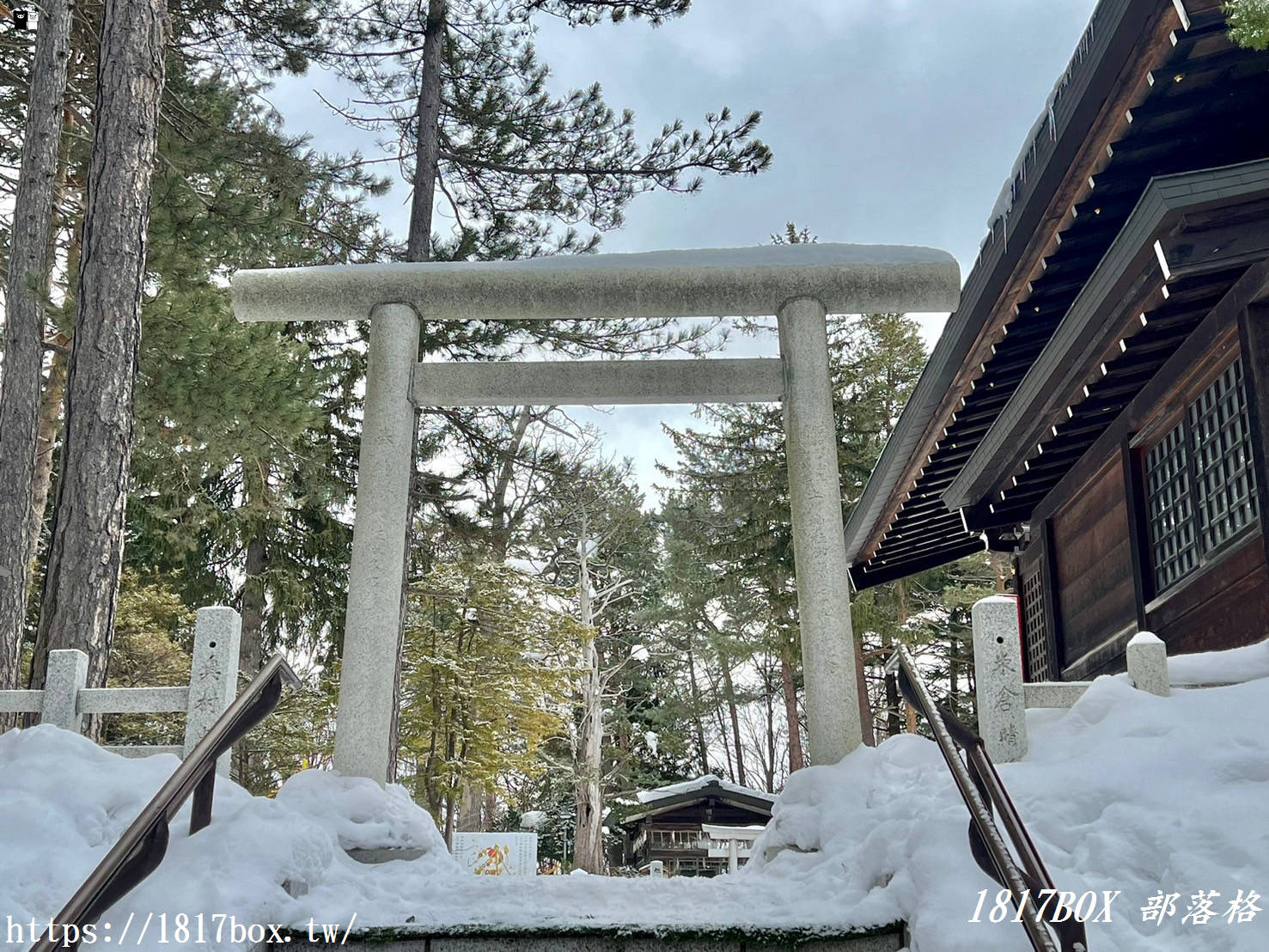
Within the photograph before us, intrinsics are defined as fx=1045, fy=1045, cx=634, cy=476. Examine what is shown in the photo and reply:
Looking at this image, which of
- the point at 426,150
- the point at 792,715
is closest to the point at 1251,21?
the point at 426,150

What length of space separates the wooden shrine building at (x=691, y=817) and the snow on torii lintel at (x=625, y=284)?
17088 millimetres

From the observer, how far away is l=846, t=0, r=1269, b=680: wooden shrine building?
4.72m

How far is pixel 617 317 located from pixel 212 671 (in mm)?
3048

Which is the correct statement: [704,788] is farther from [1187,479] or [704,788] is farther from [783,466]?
[1187,479]

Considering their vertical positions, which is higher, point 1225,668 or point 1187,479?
point 1187,479

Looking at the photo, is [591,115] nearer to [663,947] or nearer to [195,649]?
[195,649]

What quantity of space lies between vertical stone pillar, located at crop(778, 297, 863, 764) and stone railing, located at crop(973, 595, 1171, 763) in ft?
3.06

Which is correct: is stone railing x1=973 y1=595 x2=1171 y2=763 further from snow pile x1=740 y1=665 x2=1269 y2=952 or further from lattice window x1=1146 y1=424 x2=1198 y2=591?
lattice window x1=1146 y1=424 x2=1198 y2=591

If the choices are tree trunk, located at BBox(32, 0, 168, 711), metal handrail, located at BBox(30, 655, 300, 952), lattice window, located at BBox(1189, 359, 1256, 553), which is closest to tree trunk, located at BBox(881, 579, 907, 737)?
lattice window, located at BBox(1189, 359, 1256, 553)

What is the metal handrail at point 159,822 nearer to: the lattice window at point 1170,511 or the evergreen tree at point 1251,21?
the evergreen tree at point 1251,21

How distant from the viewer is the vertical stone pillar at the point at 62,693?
5098 mm

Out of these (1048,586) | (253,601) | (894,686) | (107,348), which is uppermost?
(107,348)

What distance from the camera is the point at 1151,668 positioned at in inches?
191

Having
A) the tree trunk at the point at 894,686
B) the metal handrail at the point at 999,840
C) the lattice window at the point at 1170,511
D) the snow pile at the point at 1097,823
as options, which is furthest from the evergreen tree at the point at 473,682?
the metal handrail at the point at 999,840
